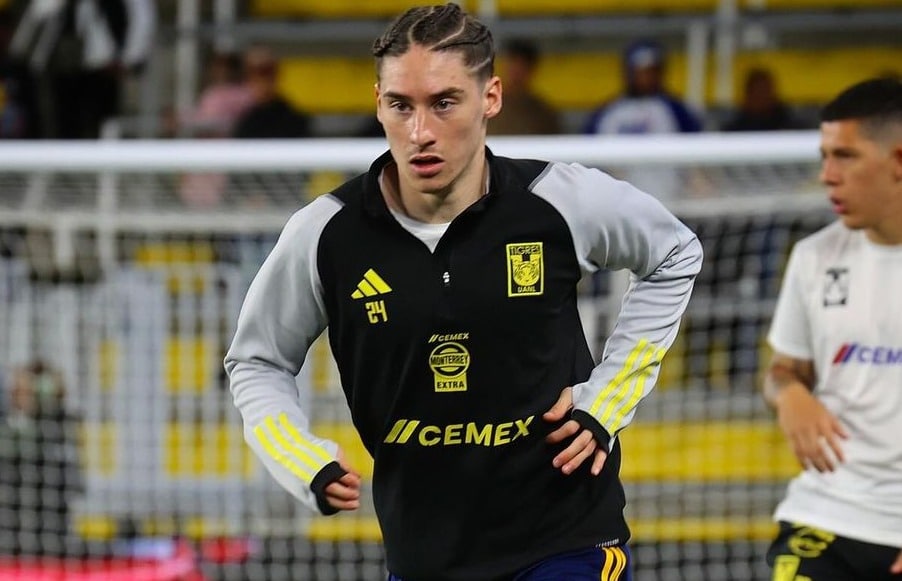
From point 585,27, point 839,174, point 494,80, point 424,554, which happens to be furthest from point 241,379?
point 585,27

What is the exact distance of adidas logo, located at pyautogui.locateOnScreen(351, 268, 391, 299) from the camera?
3498 millimetres

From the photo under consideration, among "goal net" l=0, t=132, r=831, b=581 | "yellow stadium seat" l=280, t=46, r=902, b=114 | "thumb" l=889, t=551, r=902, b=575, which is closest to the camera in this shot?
"thumb" l=889, t=551, r=902, b=575

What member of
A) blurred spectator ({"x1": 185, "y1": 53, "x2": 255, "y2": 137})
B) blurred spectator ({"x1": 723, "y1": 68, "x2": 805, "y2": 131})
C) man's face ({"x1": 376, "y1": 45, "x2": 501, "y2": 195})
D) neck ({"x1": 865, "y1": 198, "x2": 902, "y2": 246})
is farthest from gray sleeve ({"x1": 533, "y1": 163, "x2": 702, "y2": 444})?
blurred spectator ({"x1": 185, "y1": 53, "x2": 255, "y2": 137})

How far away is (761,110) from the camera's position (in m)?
9.09

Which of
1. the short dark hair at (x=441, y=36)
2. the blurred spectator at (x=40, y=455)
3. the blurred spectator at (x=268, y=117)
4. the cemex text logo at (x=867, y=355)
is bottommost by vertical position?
the blurred spectator at (x=40, y=455)

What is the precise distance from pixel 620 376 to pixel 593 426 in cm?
16

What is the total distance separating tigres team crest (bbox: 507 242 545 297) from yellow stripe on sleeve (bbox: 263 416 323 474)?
0.56 metres

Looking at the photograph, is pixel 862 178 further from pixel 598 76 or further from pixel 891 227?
pixel 598 76

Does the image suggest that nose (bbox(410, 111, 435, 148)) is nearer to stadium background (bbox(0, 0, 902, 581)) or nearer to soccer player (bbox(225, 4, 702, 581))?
soccer player (bbox(225, 4, 702, 581))

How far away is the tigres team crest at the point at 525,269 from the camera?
351cm

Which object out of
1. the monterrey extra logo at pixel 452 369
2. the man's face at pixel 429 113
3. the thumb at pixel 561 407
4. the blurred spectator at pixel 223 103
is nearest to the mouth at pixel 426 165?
the man's face at pixel 429 113

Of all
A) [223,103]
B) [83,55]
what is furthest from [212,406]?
[83,55]

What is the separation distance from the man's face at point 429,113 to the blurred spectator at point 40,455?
4.49 meters

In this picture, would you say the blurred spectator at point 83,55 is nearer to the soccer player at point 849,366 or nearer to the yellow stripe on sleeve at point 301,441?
the soccer player at point 849,366
